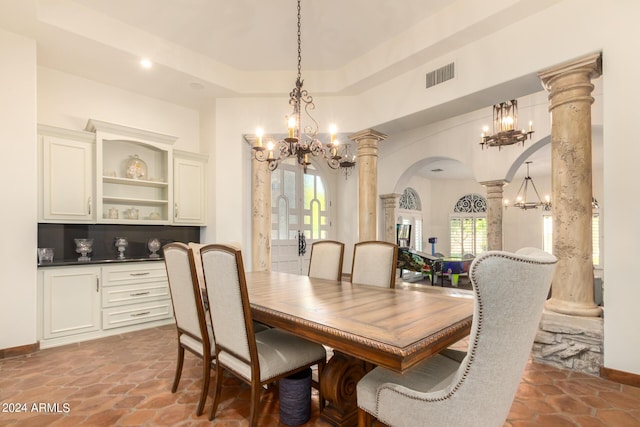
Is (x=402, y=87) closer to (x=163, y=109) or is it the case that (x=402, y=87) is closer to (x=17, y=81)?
(x=163, y=109)

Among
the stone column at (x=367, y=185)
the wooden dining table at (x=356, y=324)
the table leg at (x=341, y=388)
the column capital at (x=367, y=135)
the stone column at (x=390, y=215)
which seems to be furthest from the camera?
the stone column at (x=390, y=215)

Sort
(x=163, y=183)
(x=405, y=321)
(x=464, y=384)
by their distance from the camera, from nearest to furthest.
Result: (x=464, y=384) → (x=405, y=321) → (x=163, y=183)

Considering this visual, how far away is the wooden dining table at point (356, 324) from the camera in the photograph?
51.9 inches

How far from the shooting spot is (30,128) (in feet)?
10.3

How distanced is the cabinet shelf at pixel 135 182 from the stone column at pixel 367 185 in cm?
270

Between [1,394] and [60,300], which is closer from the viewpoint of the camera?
[1,394]

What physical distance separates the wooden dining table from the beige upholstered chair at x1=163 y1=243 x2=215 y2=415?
37cm

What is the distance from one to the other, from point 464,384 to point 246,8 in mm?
3602

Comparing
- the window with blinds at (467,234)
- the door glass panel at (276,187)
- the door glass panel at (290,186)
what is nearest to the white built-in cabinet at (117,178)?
the door glass panel at (276,187)

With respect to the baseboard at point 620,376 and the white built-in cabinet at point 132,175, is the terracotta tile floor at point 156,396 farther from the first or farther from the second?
the white built-in cabinet at point 132,175

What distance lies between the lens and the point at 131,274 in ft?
12.6

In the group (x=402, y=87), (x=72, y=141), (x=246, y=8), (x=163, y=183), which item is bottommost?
(x=163, y=183)

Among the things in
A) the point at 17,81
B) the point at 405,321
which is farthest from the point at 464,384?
the point at 17,81

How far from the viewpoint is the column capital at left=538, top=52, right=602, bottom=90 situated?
2582 millimetres
